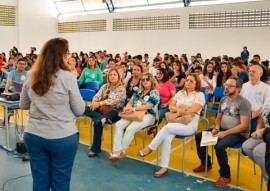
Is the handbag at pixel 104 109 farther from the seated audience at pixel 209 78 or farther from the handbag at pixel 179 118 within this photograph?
the seated audience at pixel 209 78

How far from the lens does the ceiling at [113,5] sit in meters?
14.5

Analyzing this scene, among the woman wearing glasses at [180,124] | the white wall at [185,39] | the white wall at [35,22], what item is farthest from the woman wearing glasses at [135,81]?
the white wall at [35,22]

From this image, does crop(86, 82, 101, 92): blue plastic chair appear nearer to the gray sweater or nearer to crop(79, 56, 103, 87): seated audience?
crop(79, 56, 103, 87): seated audience

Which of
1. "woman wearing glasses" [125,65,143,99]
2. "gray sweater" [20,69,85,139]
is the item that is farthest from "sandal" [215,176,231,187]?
"woman wearing glasses" [125,65,143,99]

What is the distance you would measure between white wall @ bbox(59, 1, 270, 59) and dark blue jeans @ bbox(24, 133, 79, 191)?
11548 millimetres

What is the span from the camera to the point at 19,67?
5.42 m

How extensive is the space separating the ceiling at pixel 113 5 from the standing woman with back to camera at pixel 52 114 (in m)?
12.3

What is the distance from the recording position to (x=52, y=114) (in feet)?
7.07

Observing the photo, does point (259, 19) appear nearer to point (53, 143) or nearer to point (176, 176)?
point (176, 176)

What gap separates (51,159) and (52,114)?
360 millimetres

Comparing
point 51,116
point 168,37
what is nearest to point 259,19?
point 168,37

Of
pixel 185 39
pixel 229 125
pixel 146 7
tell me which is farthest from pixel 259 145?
pixel 146 7

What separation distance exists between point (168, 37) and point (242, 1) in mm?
3780

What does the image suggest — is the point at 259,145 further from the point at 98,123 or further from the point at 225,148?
the point at 98,123
